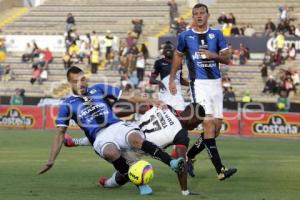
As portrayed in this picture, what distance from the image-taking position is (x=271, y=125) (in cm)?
2906

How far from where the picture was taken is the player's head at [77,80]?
40.0 ft

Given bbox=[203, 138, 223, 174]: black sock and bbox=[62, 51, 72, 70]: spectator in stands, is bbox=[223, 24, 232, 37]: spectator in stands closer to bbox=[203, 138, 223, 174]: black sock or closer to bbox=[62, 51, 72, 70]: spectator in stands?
bbox=[62, 51, 72, 70]: spectator in stands

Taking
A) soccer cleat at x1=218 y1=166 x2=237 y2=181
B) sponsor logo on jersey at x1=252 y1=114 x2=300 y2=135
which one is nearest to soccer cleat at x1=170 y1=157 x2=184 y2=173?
soccer cleat at x1=218 y1=166 x2=237 y2=181

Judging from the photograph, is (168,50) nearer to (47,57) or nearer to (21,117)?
(21,117)

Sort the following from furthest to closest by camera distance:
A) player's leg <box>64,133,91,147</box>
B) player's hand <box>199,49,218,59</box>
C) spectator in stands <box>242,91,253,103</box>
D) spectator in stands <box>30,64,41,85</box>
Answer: spectator in stands <box>30,64,41,85</box>, spectator in stands <box>242,91,253,103</box>, player's hand <box>199,49,218,59</box>, player's leg <box>64,133,91,147</box>

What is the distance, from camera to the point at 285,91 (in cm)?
3294

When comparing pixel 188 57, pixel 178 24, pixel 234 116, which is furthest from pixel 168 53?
pixel 178 24

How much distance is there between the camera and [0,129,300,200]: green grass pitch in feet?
37.4

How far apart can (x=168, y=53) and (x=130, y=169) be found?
5.96 metres

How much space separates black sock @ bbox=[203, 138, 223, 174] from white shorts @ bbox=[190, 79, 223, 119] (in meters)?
0.41

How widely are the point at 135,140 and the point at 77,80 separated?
4.20 ft

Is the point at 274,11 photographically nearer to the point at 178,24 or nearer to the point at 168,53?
the point at 178,24

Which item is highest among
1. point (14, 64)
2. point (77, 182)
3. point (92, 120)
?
point (92, 120)

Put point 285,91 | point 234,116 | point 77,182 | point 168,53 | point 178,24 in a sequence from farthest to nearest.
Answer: point 178,24
point 285,91
point 234,116
point 168,53
point 77,182
